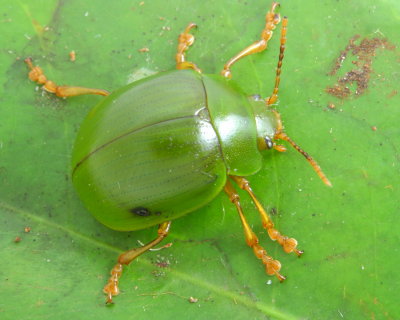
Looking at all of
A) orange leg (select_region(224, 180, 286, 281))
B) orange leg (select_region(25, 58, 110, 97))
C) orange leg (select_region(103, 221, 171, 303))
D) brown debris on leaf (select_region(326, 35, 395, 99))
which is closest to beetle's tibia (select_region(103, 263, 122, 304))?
orange leg (select_region(103, 221, 171, 303))

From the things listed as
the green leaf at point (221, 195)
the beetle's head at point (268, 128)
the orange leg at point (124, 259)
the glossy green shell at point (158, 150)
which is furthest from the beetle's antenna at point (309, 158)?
the orange leg at point (124, 259)

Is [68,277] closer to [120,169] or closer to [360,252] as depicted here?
[120,169]

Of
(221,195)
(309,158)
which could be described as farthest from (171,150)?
(309,158)

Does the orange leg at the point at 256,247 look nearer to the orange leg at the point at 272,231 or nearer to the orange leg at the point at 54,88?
the orange leg at the point at 272,231

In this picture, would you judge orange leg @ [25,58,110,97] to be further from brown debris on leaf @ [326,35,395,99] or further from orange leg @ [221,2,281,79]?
brown debris on leaf @ [326,35,395,99]

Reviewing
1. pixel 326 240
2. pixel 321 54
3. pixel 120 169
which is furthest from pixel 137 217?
pixel 321 54

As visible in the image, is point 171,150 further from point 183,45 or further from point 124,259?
point 183,45

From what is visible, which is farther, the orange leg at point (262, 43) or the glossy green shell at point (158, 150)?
the orange leg at point (262, 43)
